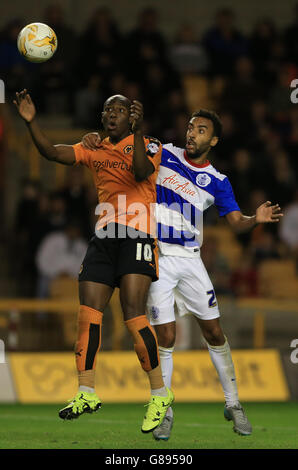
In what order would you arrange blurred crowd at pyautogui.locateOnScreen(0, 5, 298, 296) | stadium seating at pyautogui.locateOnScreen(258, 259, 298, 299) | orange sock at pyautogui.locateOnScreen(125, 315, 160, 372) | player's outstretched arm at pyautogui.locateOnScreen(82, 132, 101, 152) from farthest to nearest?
blurred crowd at pyautogui.locateOnScreen(0, 5, 298, 296) → stadium seating at pyautogui.locateOnScreen(258, 259, 298, 299) → player's outstretched arm at pyautogui.locateOnScreen(82, 132, 101, 152) → orange sock at pyautogui.locateOnScreen(125, 315, 160, 372)

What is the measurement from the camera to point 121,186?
7.52m

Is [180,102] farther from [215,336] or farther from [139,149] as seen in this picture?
[139,149]

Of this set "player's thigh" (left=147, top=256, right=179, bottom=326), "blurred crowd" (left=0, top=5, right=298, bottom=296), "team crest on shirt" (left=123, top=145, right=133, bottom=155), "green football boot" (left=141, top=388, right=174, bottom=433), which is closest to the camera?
"green football boot" (left=141, top=388, right=174, bottom=433)

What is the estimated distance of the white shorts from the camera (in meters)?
8.01

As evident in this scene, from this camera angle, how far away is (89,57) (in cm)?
1792

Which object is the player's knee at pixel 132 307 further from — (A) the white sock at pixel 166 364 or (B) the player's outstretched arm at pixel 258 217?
(B) the player's outstretched arm at pixel 258 217

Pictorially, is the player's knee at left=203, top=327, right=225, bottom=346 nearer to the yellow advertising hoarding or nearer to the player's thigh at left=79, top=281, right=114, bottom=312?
the player's thigh at left=79, top=281, right=114, bottom=312

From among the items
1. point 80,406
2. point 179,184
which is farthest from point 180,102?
point 80,406

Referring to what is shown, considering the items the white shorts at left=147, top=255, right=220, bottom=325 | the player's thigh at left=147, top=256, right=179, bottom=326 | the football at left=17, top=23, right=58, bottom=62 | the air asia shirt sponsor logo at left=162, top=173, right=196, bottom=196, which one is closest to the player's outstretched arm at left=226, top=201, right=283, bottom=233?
the air asia shirt sponsor logo at left=162, top=173, right=196, bottom=196

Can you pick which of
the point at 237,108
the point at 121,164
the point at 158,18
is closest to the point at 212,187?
the point at 121,164

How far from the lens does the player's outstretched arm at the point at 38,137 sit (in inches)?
285

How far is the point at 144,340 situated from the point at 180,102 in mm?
10305

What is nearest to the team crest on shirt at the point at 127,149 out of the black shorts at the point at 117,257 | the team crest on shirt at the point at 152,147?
the team crest on shirt at the point at 152,147
